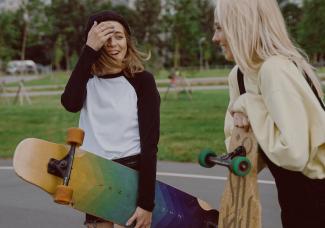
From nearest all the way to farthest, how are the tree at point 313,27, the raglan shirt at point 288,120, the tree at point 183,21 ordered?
1. the raglan shirt at point 288,120
2. the tree at point 313,27
3. the tree at point 183,21

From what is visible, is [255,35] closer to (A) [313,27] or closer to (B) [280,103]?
(B) [280,103]

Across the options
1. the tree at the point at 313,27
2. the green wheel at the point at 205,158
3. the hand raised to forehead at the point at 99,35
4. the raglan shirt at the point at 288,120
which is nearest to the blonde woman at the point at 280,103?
the raglan shirt at the point at 288,120

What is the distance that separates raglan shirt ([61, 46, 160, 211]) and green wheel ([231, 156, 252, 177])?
48 centimetres

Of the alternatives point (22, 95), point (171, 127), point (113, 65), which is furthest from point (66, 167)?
point (22, 95)

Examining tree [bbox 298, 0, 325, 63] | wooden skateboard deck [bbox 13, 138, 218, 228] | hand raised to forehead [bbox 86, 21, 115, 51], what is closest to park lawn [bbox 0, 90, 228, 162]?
tree [bbox 298, 0, 325, 63]

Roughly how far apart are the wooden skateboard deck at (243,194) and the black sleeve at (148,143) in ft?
1.10

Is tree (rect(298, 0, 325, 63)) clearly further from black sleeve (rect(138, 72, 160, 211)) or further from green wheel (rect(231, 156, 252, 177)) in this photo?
green wheel (rect(231, 156, 252, 177))

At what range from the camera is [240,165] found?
6.64 feet

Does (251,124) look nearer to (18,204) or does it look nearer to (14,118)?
(18,204)

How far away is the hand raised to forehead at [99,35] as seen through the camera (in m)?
2.42

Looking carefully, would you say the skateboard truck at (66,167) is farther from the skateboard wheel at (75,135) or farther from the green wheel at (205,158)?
the green wheel at (205,158)

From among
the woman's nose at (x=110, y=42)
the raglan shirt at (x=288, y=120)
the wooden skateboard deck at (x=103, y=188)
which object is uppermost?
the woman's nose at (x=110, y=42)

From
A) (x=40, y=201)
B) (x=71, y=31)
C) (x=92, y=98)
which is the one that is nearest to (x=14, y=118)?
(x=40, y=201)

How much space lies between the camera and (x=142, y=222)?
241cm
